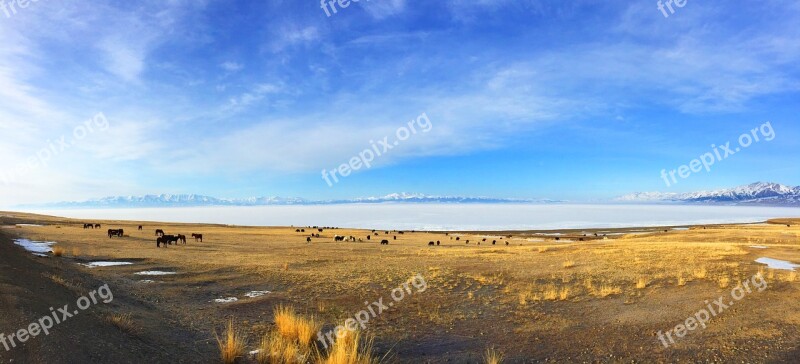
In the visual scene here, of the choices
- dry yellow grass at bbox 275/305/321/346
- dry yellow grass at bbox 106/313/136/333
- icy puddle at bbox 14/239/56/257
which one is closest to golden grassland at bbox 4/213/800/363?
dry yellow grass at bbox 275/305/321/346

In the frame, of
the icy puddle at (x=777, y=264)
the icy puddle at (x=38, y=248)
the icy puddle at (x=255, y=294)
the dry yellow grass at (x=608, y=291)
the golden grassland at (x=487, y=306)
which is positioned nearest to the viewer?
the golden grassland at (x=487, y=306)

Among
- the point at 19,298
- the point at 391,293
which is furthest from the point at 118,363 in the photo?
the point at 391,293

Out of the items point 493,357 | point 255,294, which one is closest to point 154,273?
point 255,294

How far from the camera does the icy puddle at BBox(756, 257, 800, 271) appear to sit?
20.5 m

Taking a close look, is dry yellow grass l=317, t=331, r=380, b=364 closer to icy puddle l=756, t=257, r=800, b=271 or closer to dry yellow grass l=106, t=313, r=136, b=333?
dry yellow grass l=106, t=313, r=136, b=333

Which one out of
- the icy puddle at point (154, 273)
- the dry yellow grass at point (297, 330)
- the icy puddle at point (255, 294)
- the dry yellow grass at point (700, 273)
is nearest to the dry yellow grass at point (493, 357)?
the dry yellow grass at point (297, 330)

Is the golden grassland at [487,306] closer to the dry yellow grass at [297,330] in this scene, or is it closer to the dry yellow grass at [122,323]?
the dry yellow grass at [297,330]

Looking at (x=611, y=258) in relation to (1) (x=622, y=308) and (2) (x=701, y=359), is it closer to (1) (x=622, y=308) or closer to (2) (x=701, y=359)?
(1) (x=622, y=308)

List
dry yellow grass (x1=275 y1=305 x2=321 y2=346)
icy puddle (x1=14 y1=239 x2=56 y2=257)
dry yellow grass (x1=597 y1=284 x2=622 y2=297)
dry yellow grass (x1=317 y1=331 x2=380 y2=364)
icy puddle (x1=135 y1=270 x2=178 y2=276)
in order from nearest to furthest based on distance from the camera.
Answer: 1. dry yellow grass (x1=317 y1=331 x2=380 y2=364)
2. dry yellow grass (x1=275 y1=305 x2=321 y2=346)
3. dry yellow grass (x1=597 y1=284 x2=622 y2=297)
4. icy puddle (x1=135 y1=270 x2=178 y2=276)
5. icy puddle (x1=14 y1=239 x2=56 y2=257)

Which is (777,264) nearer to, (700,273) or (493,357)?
(700,273)

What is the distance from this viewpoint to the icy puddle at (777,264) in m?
20.5

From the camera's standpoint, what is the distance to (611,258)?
26531mm

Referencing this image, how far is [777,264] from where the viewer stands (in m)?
21.6

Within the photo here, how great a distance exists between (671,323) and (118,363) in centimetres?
1322
